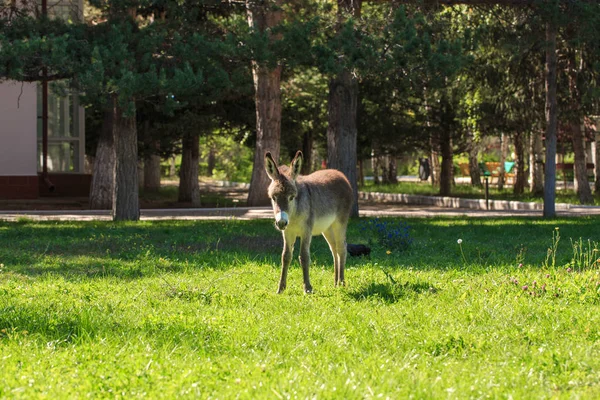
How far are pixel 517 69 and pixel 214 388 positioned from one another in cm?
2338

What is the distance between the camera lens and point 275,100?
26.8 meters

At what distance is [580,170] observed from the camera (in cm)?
2911

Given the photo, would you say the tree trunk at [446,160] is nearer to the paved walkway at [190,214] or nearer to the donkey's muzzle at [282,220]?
the paved walkway at [190,214]

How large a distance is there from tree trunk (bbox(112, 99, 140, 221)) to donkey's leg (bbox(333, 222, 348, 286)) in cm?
1073

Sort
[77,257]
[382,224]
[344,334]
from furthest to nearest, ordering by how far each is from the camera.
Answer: [382,224]
[77,257]
[344,334]

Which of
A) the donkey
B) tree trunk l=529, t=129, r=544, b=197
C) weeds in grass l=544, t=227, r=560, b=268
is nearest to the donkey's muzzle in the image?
the donkey

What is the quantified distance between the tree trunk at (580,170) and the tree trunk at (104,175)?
14105mm

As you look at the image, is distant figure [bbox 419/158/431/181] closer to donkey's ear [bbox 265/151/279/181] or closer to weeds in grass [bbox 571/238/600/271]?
weeds in grass [bbox 571/238/600/271]

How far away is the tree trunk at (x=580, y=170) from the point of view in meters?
28.8

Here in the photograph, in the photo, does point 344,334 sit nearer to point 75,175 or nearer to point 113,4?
point 113,4

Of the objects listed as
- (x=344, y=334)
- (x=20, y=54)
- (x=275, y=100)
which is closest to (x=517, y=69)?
(x=275, y=100)

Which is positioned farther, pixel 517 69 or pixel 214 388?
pixel 517 69

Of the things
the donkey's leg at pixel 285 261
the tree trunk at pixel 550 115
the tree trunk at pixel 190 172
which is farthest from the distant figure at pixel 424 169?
the donkey's leg at pixel 285 261

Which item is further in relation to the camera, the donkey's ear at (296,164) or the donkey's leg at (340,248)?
the donkey's leg at (340,248)
